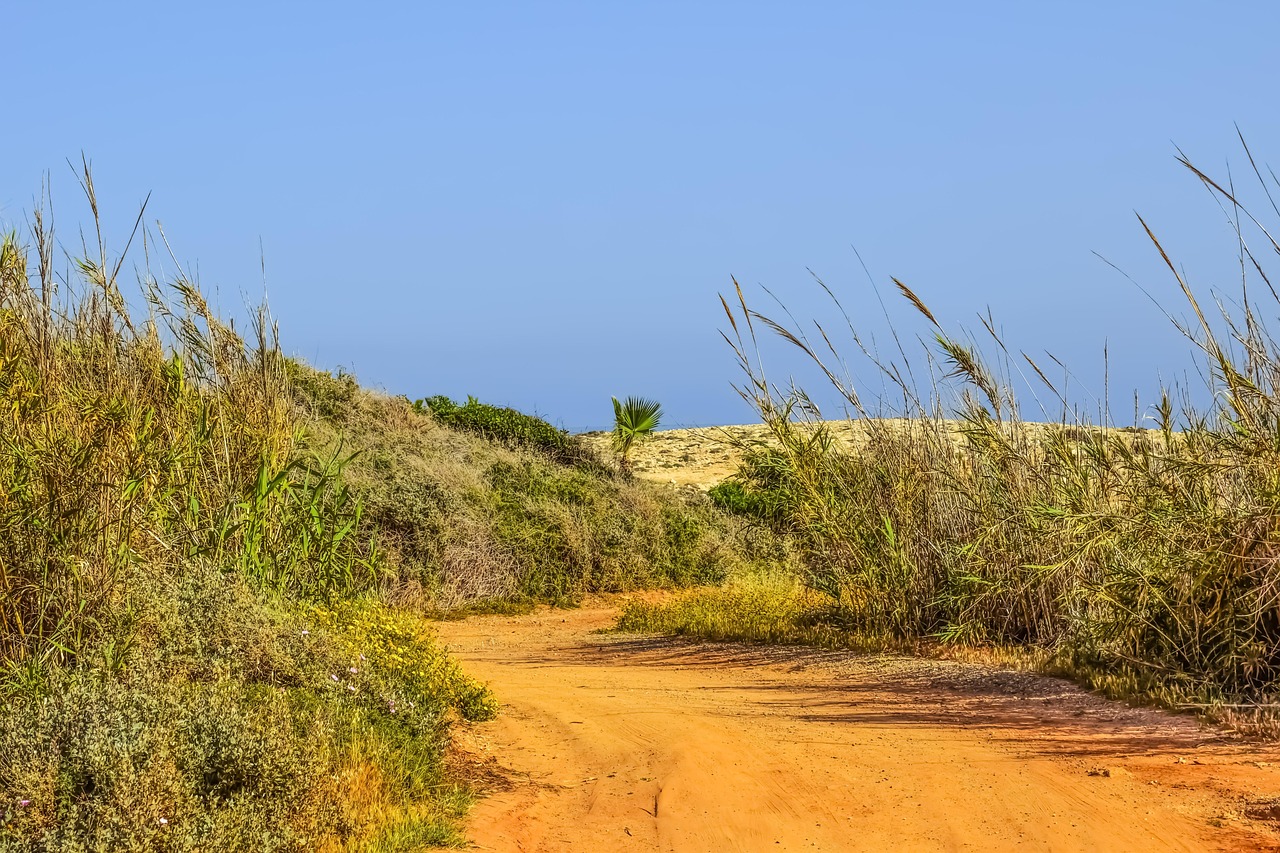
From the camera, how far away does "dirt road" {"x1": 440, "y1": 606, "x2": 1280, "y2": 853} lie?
4.96 meters

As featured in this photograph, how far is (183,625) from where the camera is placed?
5.62 meters

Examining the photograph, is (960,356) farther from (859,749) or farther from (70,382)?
(70,382)

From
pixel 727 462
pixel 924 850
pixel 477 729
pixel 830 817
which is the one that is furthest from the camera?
pixel 727 462

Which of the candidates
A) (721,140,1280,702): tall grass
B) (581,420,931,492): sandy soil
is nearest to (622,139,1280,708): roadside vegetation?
(721,140,1280,702): tall grass

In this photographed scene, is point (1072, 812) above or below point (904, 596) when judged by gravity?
below

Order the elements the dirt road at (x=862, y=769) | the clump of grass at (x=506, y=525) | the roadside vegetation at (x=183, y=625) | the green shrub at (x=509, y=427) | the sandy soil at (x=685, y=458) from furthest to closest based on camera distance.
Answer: the sandy soil at (x=685, y=458), the green shrub at (x=509, y=427), the clump of grass at (x=506, y=525), the dirt road at (x=862, y=769), the roadside vegetation at (x=183, y=625)

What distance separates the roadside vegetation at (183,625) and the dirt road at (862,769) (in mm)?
494

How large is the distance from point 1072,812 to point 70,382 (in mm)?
5121

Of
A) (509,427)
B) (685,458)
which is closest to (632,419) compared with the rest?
(509,427)

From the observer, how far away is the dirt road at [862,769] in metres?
4.96

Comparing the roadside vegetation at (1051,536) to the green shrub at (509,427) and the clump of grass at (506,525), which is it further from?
the green shrub at (509,427)

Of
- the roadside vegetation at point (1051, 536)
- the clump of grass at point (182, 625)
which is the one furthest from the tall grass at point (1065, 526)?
the clump of grass at point (182, 625)

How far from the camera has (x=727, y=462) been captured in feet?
107

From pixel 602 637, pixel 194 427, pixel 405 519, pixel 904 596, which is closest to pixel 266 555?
pixel 194 427
